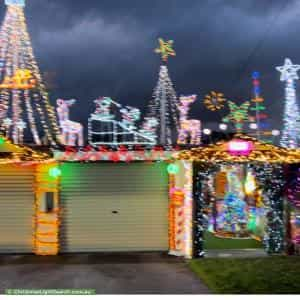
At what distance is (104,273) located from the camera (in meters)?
9.23

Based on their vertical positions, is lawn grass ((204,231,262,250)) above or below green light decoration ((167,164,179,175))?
below

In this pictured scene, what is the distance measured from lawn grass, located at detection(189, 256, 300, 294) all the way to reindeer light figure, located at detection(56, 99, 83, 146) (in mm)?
4649

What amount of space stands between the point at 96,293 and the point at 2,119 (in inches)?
263

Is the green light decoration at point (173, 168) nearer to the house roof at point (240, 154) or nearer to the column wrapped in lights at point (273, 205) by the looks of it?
the house roof at point (240, 154)

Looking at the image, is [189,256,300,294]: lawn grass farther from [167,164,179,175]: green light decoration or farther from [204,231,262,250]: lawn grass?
[167,164,179,175]: green light decoration

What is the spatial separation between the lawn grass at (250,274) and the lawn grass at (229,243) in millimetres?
1752

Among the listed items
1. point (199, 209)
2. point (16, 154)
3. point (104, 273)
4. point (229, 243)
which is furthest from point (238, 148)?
point (16, 154)

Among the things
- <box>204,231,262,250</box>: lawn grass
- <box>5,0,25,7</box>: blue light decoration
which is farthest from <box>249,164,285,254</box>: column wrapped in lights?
<box>5,0,25,7</box>: blue light decoration

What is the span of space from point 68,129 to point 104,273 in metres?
4.49

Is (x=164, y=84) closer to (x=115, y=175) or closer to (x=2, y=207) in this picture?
(x=115, y=175)

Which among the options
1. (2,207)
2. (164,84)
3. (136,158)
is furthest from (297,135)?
(2,207)

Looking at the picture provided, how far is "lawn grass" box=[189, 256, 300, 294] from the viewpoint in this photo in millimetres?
7824

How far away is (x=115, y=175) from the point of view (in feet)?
38.5

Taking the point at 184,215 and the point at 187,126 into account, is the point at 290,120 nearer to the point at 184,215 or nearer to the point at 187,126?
the point at 187,126
